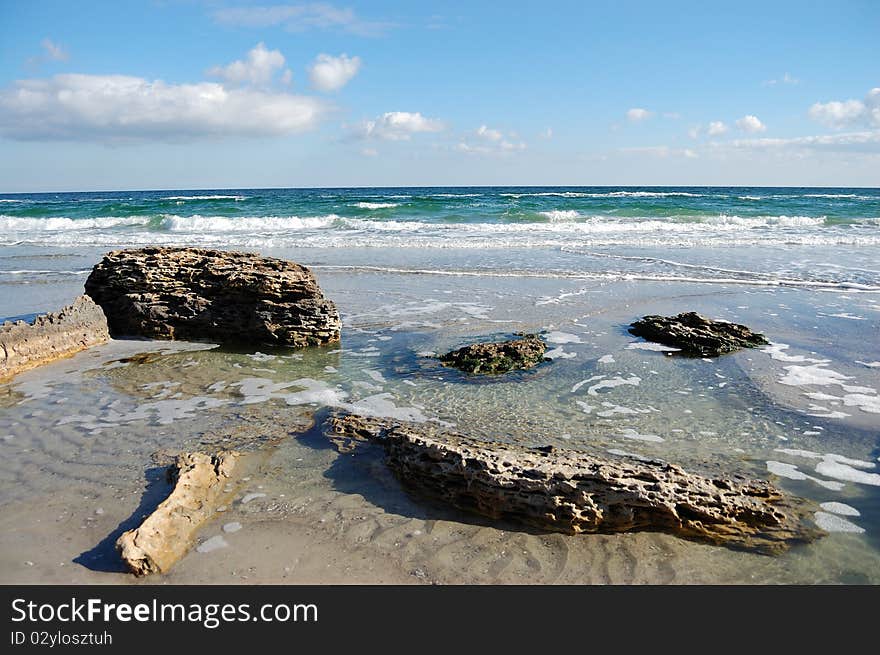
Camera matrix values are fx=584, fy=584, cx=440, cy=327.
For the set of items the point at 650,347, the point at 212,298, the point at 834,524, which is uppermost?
the point at 212,298

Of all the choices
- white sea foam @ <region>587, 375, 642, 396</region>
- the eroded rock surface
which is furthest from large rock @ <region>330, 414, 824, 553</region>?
white sea foam @ <region>587, 375, 642, 396</region>

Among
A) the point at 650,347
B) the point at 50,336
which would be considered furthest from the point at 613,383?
the point at 50,336

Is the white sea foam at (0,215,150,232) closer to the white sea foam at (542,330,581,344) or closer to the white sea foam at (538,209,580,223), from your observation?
the white sea foam at (538,209,580,223)

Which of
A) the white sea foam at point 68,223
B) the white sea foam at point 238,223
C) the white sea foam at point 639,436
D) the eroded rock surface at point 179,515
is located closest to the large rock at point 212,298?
the eroded rock surface at point 179,515

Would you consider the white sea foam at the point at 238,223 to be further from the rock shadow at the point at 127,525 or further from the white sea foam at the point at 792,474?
the white sea foam at the point at 792,474

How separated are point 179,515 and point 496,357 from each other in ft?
12.3

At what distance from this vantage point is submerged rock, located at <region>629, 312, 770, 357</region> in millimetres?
6867

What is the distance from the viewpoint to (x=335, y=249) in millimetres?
18484

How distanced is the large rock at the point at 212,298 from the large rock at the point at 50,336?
1.26 feet

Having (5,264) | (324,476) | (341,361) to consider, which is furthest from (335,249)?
(324,476)

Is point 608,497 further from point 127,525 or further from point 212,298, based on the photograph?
point 212,298

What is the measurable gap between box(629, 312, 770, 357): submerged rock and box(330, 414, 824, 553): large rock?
11.3 feet

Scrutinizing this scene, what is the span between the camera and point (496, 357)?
6.34m
